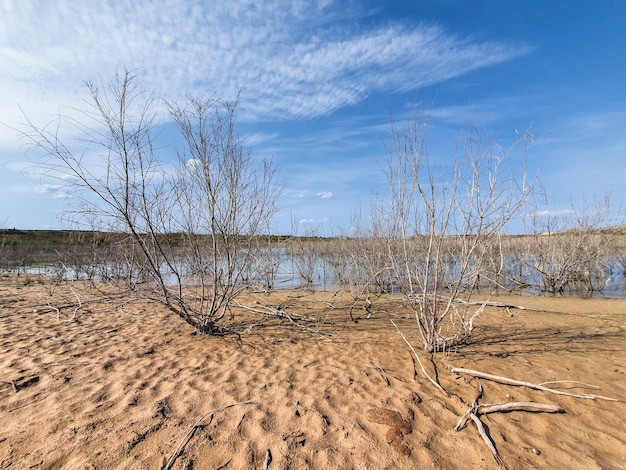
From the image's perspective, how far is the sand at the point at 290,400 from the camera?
2.14 meters

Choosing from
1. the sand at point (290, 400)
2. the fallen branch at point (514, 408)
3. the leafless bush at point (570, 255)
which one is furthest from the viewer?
the leafless bush at point (570, 255)

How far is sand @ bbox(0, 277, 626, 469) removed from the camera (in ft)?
7.03

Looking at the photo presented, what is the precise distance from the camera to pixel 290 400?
2.88 meters

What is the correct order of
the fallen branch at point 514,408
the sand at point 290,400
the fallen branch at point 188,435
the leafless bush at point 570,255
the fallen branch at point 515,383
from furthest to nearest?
1. the leafless bush at point 570,255
2. the fallen branch at point 515,383
3. the fallen branch at point 514,408
4. the sand at point 290,400
5. the fallen branch at point 188,435

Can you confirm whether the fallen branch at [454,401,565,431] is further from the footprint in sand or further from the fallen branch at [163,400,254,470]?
the fallen branch at [163,400,254,470]

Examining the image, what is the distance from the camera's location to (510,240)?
14961mm

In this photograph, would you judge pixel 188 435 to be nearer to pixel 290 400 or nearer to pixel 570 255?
pixel 290 400

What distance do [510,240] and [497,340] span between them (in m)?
12.4

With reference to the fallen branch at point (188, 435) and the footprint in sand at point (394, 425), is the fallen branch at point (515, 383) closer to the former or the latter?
the footprint in sand at point (394, 425)

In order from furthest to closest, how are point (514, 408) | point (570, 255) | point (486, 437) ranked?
point (570, 255), point (514, 408), point (486, 437)

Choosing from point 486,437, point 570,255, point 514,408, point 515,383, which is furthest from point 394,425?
point 570,255

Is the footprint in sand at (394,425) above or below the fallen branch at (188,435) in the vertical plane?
below

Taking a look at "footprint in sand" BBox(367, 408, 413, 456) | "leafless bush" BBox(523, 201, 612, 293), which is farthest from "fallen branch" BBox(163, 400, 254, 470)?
"leafless bush" BBox(523, 201, 612, 293)

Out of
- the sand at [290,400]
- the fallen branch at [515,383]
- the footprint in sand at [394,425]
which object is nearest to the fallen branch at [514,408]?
the sand at [290,400]
